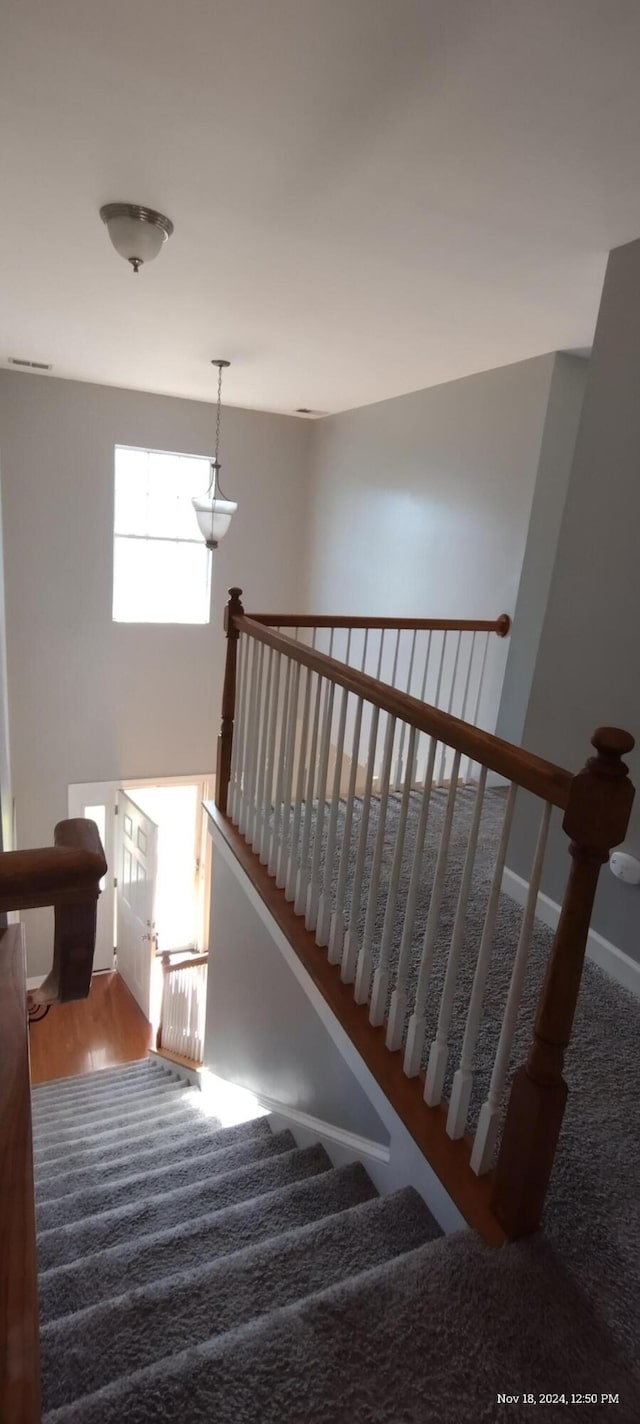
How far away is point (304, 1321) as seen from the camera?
3.71 feet

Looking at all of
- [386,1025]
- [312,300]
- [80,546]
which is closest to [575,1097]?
[386,1025]

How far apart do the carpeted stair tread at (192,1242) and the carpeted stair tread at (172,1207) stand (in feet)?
0.16

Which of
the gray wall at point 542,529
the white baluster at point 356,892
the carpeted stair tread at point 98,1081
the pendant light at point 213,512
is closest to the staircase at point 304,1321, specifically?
the white baluster at point 356,892

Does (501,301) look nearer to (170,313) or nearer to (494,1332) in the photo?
(170,313)

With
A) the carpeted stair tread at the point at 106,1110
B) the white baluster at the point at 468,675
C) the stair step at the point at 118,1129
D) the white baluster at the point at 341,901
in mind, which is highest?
the white baluster at the point at 468,675

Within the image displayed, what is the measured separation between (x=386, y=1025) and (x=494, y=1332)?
746 millimetres

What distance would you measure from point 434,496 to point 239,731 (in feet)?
6.57

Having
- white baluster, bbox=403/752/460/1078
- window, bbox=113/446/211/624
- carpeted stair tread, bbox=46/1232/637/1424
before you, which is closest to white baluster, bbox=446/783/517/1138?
white baluster, bbox=403/752/460/1078

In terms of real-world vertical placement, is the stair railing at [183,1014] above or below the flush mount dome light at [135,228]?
A: below

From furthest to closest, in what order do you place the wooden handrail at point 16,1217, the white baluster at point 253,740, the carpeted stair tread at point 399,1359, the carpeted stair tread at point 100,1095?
the carpeted stair tread at point 100,1095 → the white baluster at point 253,740 → the carpeted stair tread at point 399,1359 → the wooden handrail at point 16,1217

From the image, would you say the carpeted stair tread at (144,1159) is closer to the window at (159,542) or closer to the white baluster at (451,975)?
the white baluster at (451,975)

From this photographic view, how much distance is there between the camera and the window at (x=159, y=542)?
5.62 meters

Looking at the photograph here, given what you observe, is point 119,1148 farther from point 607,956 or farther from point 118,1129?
point 607,956

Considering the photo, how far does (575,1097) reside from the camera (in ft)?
5.59
